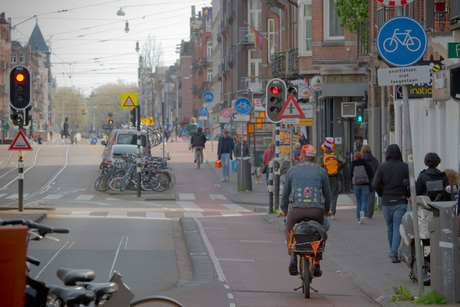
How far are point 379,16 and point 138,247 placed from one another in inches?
505

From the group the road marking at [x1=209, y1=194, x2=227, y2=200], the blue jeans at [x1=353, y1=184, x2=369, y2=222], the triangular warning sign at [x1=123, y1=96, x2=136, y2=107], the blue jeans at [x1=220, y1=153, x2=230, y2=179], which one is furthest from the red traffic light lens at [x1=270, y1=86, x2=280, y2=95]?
the blue jeans at [x1=220, y1=153, x2=230, y2=179]

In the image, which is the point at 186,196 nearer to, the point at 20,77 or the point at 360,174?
the point at 20,77

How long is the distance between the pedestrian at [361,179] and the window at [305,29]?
14932 mm

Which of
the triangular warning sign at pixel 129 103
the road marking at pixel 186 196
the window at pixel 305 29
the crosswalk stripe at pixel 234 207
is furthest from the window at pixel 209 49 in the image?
the crosswalk stripe at pixel 234 207

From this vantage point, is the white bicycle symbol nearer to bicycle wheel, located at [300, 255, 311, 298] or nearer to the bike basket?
the bike basket

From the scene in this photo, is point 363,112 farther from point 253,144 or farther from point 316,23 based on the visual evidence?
point 253,144

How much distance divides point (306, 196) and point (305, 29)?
2494 centimetres

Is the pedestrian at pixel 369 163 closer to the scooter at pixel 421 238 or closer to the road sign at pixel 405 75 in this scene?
the scooter at pixel 421 238

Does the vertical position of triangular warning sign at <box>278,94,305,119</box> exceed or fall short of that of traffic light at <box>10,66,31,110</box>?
it falls short

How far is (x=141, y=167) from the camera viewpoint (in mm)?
32500

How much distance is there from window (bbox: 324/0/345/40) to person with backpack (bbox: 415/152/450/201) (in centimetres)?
2084

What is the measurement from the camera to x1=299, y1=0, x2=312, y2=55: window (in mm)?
35184

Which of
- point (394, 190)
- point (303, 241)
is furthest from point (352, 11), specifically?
point (303, 241)

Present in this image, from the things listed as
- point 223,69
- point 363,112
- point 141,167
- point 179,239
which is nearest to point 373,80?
point 363,112
